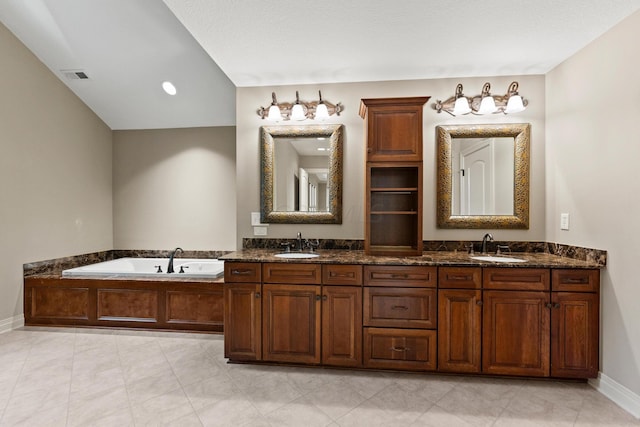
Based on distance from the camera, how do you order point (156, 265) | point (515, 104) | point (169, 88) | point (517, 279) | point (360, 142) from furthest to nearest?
point (156, 265) → point (169, 88) → point (360, 142) → point (515, 104) → point (517, 279)

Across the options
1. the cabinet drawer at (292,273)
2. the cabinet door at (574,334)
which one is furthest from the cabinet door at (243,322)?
the cabinet door at (574,334)

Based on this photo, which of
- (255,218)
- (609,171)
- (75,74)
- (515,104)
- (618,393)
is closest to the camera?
(618,393)

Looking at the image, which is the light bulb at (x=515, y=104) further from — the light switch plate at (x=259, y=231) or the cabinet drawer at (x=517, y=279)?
the light switch plate at (x=259, y=231)

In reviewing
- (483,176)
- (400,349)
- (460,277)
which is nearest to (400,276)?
(460,277)

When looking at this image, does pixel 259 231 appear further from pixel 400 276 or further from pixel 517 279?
Answer: pixel 517 279

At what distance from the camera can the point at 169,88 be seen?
376 centimetres

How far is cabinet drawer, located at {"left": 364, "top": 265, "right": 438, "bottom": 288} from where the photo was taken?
7.80ft

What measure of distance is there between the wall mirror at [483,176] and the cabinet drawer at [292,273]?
128 cm

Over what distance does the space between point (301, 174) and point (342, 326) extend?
145 cm

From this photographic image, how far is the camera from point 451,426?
1.86 meters

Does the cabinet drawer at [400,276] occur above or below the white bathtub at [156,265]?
above

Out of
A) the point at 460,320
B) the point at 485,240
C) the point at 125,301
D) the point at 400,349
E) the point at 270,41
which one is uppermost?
the point at 270,41

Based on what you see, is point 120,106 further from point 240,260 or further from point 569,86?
point 569,86

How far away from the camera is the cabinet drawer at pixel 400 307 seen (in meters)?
2.38
